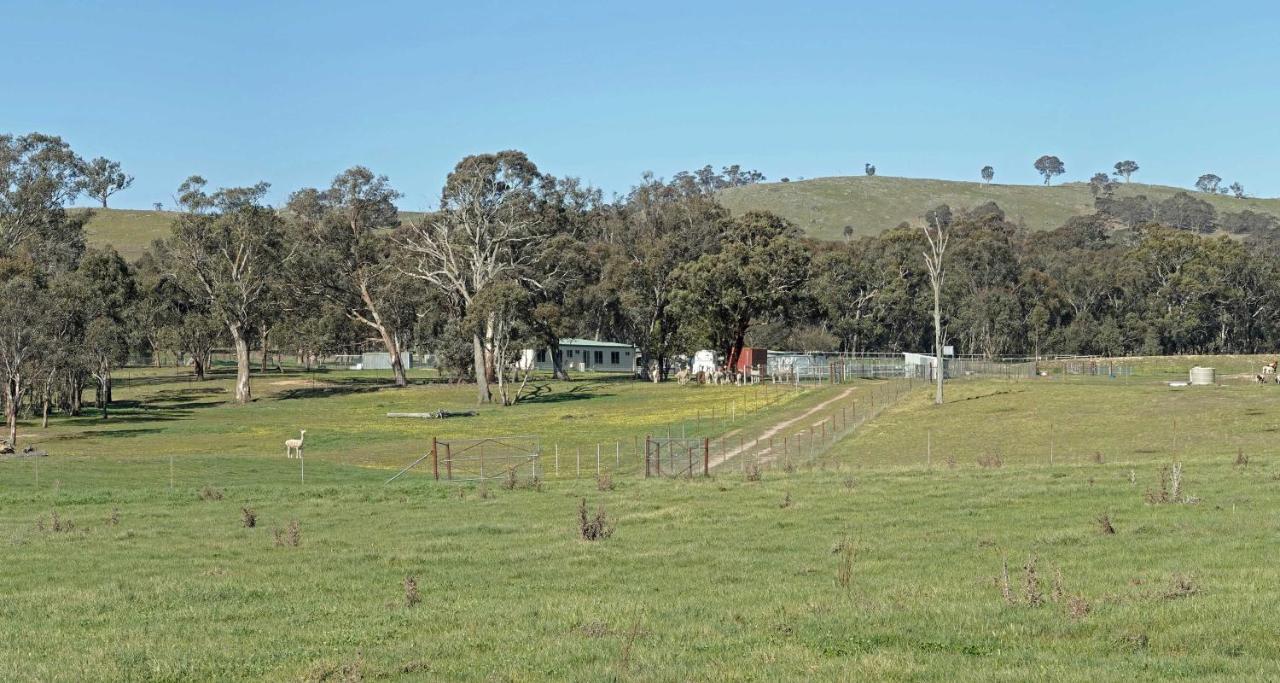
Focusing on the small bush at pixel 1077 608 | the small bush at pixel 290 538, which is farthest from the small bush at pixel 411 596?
the small bush at pixel 1077 608

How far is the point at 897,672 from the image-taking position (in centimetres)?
1105

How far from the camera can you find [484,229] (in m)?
97.7

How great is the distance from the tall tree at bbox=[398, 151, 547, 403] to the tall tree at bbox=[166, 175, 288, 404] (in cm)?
1185

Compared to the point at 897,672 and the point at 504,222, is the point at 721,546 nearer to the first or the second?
the point at 897,672

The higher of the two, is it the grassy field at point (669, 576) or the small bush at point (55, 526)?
the grassy field at point (669, 576)

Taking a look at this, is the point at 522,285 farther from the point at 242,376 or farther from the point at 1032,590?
the point at 1032,590

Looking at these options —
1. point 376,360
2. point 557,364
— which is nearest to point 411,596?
point 557,364

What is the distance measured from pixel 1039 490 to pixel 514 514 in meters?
12.0

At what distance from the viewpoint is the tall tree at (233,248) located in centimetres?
9938

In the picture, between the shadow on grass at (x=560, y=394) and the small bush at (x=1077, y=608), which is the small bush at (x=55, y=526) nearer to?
the small bush at (x=1077, y=608)

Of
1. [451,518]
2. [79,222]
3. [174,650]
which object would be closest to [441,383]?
[79,222]

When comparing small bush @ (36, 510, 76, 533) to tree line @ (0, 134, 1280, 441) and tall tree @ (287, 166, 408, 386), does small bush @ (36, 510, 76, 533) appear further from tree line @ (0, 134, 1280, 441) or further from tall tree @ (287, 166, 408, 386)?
tall tree @ (287, 166, 408, 386)

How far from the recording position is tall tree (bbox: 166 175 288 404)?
326ft

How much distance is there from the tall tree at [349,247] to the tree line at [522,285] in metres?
0.23
